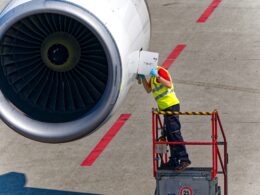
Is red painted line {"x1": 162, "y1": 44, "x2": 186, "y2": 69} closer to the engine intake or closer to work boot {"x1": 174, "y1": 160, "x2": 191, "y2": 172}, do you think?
work boot {"x1": 174, "y1": 160, "x2": 191, "y2": 172}

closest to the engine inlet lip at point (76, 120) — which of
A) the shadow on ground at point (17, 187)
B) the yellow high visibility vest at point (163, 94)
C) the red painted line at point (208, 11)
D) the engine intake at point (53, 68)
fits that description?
the engine intake at point (53, 68)

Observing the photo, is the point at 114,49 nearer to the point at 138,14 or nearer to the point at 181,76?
the point at 138,14

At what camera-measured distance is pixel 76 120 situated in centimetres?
1513

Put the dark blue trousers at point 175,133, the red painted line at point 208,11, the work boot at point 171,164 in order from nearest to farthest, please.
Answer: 1. the dark blue trousers at point 175,133
2. the work boot at point 171,164
3. the red painted line at point 208,11

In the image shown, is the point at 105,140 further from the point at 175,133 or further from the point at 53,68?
the point at 53,68

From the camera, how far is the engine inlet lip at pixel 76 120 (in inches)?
564

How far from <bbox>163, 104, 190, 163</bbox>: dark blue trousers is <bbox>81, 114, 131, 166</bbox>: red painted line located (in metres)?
2.74

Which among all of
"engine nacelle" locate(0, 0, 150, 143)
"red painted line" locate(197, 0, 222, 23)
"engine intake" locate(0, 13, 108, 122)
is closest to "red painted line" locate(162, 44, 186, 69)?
"red painted line" locate(197, 0, 222, 23)

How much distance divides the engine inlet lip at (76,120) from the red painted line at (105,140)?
3902 millimetres

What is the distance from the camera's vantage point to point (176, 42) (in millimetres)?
23953

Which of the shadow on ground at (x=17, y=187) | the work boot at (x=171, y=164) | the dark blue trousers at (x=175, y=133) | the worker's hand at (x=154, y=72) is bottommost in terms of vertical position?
the shadow on ground at (x=17, y=187)

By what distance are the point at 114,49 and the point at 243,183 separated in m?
4.87

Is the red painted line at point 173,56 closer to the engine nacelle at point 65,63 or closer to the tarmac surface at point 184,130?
the tarmac surface at point 184,130

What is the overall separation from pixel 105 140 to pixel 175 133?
11.2 ft
